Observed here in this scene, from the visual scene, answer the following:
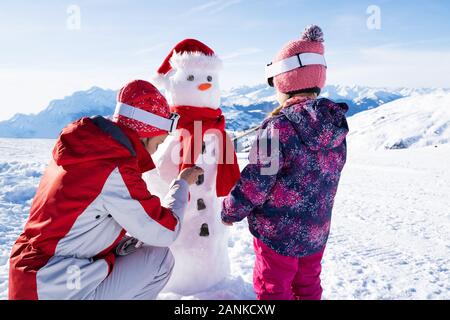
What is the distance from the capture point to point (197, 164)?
278cm

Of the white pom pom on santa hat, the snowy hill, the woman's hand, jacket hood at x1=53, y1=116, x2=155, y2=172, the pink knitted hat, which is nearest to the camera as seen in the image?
jacket hood at x1=53, y1=116, x2=155, y2=172

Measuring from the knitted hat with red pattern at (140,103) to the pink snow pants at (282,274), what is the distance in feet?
3.26

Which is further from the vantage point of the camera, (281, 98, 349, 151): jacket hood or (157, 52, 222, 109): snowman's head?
(157, 52, 222, 109): snowman's head

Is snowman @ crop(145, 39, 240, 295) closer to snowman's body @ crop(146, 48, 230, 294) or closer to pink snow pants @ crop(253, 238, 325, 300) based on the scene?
snowman's body @ crop(146, 48, 230, 294)

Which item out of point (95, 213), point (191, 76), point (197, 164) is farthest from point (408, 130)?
point (95, 213)

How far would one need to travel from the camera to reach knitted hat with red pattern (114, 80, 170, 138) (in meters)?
2.11

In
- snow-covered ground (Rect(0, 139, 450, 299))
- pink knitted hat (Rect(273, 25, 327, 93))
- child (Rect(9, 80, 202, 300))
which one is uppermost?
pink knitted hat (Rect(273, 25, 327, 93))

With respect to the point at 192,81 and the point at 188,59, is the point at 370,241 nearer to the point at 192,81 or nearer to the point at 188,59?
the point at 192,81

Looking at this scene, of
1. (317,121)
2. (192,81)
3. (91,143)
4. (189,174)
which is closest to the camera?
(91,143)

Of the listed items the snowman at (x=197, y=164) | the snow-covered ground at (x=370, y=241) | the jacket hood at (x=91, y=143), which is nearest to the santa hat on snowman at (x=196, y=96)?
the snowman at (x=197, y=164)

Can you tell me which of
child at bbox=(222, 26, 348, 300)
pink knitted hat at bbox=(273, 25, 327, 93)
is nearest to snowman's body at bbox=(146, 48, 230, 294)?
child at bbox=(222, 26, 348, 300)

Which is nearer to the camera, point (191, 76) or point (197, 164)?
point (197, 164)

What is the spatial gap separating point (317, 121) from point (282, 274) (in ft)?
3.19
